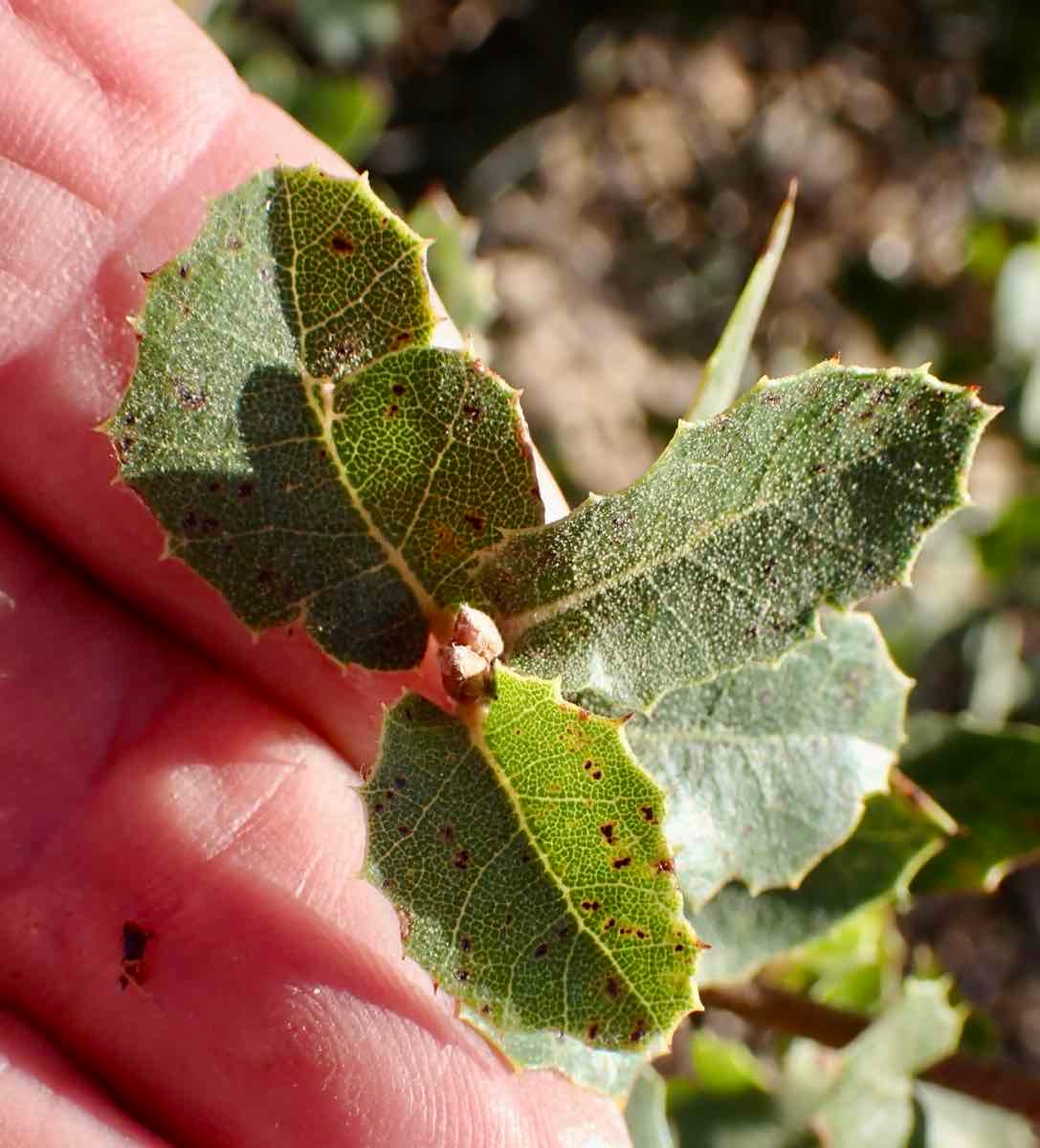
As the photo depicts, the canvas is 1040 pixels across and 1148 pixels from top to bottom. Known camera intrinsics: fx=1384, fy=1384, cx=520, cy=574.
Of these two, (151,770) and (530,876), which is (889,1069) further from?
(151,770)

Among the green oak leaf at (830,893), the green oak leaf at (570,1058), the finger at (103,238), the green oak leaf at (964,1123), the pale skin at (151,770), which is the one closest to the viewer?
the green oak leaf at (570,1058)

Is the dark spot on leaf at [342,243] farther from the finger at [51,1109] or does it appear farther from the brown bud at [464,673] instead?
the finger at [51,1109]

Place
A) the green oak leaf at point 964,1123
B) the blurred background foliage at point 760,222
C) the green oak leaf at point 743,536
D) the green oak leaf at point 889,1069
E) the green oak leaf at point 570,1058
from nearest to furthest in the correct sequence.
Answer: the green oak leaf at point 743,536 → the green oak leaf at point 570,1058 → the green oak leaf at point 889,1069 → the green oak leaf at point 964,1123 → the blurred background foliage at point 760,222

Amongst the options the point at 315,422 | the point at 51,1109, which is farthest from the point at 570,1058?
the point at 315,422

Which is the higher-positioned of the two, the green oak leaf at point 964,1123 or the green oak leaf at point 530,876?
the green oak leaf at point 530,876

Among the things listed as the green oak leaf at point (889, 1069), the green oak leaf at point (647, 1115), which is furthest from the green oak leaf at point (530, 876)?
the green oak leaf at point (889, 1069)

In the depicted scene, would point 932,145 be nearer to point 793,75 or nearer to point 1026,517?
point 793,75

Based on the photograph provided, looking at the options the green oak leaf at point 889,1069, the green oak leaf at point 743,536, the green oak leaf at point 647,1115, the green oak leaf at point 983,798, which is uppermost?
the green oak leaf at point 743,536
